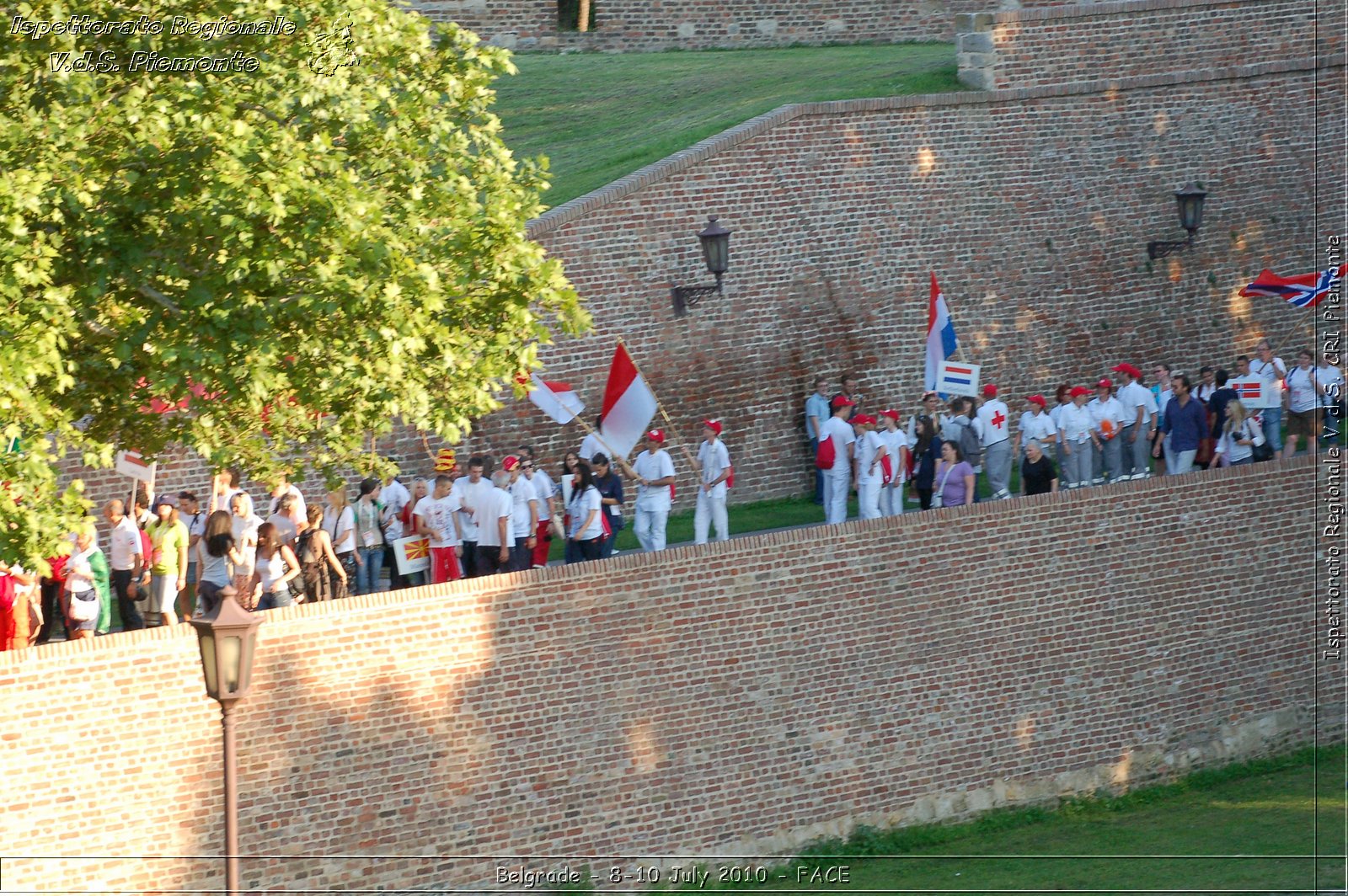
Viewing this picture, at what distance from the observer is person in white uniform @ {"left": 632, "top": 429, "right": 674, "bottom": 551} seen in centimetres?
1727

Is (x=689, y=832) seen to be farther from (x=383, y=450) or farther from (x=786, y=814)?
(x=383, y=450)

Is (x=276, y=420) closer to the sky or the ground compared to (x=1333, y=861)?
closer to the sky

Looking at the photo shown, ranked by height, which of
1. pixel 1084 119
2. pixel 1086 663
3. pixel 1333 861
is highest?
pixel 1084 119

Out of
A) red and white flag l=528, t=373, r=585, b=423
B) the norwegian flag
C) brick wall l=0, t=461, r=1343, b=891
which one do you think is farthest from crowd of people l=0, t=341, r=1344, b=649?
brick wall l=0, t=461, r=1343, b=891

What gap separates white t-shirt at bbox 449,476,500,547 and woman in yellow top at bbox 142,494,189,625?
2557 mm

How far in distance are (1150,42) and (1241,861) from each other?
42.8 ft

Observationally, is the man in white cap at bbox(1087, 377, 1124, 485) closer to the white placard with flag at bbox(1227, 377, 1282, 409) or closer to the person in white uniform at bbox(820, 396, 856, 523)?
the white placard with flag at bbox(1227, 377, 1282, 409)

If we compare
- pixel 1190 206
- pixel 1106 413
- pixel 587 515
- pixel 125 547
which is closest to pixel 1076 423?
pixel 1106 413

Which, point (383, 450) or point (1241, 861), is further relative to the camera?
point (383, 450)

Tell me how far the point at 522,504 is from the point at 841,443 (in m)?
3.57

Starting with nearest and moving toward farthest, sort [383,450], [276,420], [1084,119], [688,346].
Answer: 1. [276,420]
2. [383,450]
3. [688,346]
4. [1084,119]

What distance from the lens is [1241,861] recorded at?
50.5ft

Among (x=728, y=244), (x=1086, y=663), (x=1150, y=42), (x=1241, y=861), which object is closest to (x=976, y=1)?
(x=1150, y=42)

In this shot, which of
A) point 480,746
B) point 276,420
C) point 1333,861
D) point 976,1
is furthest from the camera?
point 976,1
